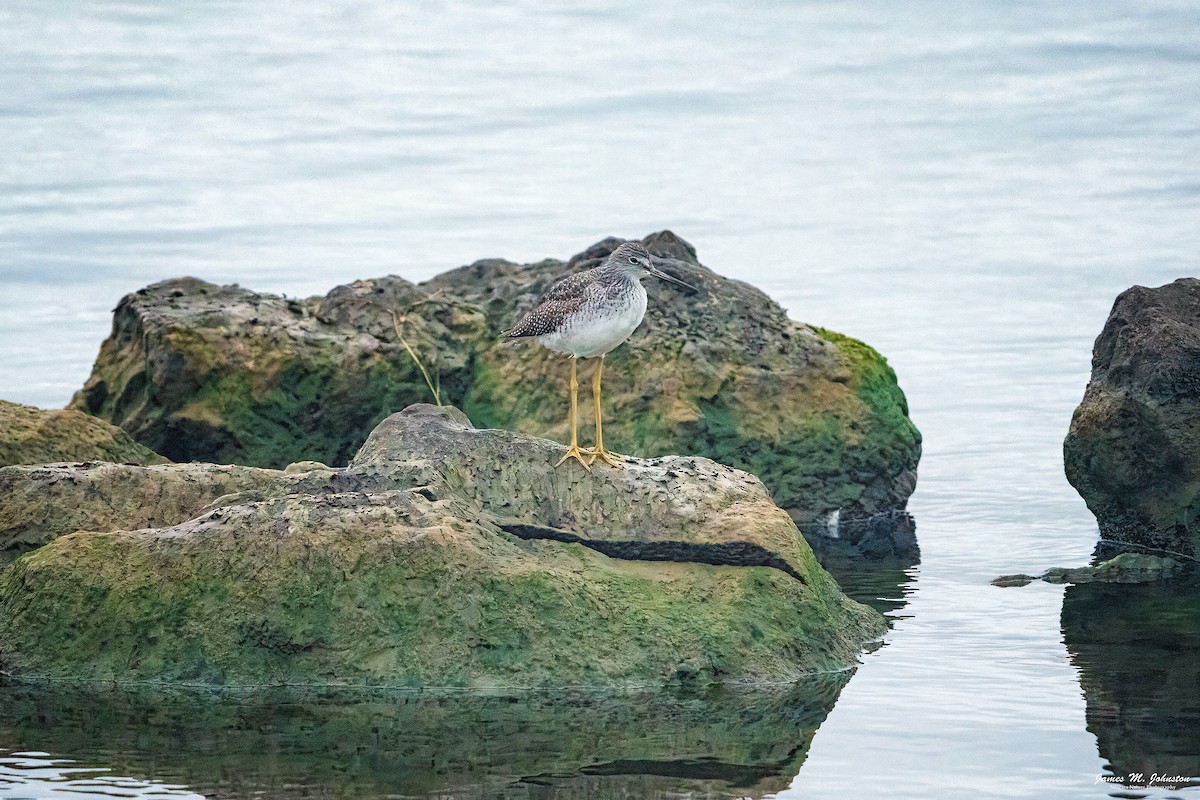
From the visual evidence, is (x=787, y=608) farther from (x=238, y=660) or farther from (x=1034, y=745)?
(x=238, y=660)

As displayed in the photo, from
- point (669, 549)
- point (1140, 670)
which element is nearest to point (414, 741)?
point (669, 549)

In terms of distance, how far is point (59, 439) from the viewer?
14.2 meters

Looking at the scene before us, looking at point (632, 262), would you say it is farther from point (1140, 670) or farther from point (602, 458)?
point (1140, 670)

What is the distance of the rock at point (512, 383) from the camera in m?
16.9

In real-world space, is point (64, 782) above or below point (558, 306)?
below

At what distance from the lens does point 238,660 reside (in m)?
10.3

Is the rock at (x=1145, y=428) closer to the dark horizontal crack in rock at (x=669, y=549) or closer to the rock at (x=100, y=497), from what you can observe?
the dark horizontal crack in rock at (x=669, y=549)

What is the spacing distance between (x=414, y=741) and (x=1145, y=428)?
333 inches

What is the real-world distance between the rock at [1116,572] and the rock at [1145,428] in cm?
60

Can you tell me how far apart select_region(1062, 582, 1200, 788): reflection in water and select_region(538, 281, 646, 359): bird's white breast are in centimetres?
387

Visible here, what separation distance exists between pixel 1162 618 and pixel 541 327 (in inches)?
205

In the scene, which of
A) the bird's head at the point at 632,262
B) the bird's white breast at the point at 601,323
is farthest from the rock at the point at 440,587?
the bird's head at the point at 632,262

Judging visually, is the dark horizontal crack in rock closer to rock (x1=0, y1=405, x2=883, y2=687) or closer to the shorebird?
rock (x1=0, y1=405, x2=883, y2=687)

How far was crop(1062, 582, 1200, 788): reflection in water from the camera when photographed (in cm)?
925
